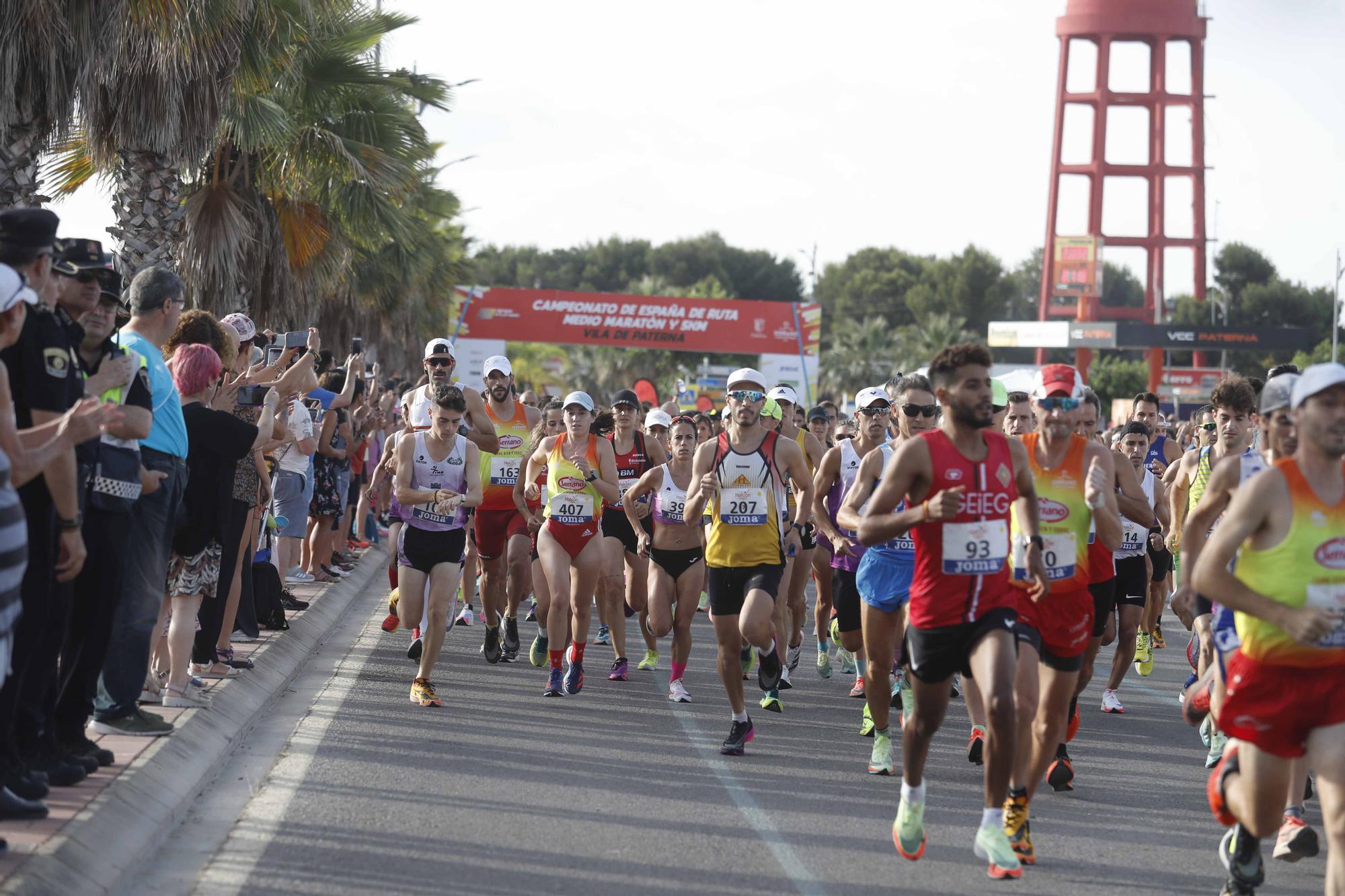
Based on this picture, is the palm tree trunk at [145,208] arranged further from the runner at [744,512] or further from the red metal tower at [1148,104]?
the red metal tower at [1148,104]

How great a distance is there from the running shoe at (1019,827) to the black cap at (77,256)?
4.63 metres

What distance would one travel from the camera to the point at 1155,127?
76938mm

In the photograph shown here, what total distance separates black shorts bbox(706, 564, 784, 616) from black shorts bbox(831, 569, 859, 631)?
107 centimetres

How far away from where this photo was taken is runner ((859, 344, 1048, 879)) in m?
6.43

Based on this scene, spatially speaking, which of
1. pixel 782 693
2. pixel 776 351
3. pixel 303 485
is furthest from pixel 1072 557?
pixel 776 351

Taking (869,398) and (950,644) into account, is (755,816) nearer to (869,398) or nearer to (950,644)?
(950,644)

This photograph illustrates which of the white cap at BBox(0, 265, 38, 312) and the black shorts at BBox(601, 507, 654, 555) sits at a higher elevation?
the white cap at BBox(0, 265, 38, 312)

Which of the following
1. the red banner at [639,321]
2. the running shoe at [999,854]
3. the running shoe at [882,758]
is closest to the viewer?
the running shoe at [999,854]

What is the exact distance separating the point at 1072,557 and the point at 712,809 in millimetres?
2067

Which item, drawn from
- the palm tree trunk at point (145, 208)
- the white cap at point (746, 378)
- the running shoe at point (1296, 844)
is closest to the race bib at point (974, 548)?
the running shoe at point (1296, 844)

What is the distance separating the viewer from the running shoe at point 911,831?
257 inches

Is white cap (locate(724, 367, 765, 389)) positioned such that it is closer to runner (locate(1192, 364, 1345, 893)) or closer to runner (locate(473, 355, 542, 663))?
runner (locate(473, 355, 542, 663))

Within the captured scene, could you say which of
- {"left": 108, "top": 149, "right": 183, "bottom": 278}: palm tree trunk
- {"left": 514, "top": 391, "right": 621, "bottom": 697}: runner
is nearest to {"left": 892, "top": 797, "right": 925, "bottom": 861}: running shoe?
{"left": 514, "top": 391, "right": 621, "bottom": 697}: runner

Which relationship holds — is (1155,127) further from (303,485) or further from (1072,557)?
(1072,557)
